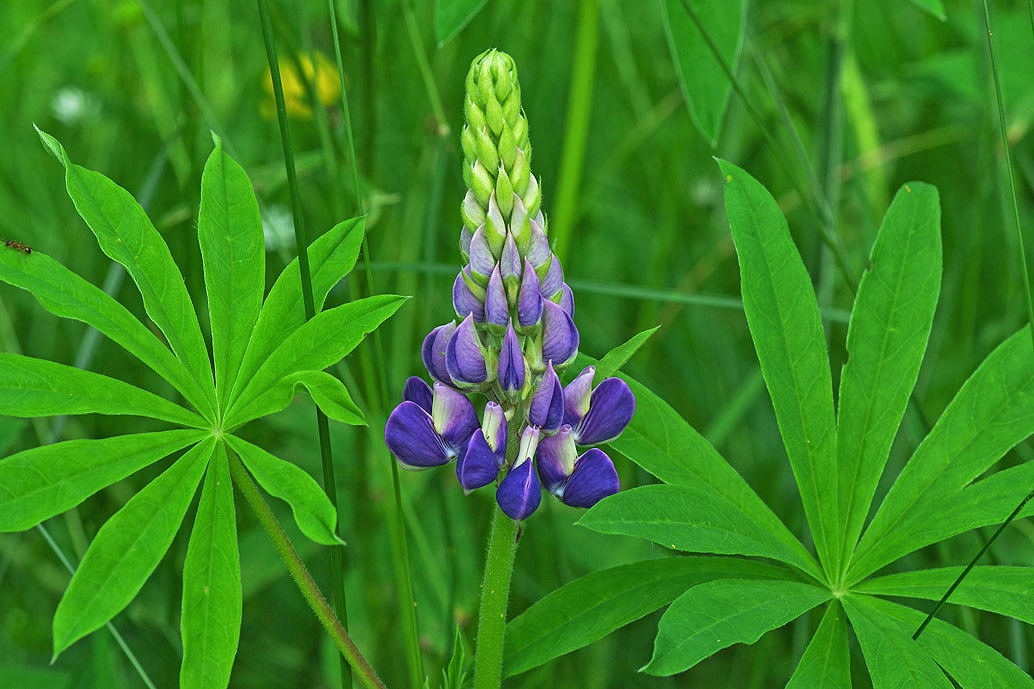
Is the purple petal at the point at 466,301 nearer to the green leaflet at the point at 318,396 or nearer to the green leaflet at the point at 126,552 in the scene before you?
the green leaflet at the point at 318,396

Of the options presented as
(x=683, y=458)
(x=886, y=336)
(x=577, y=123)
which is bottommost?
(x=683, y=458)

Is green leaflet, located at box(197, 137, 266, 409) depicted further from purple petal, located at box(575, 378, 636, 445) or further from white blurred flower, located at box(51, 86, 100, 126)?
white blurred flower, located at box(51, 86, 100, 126)

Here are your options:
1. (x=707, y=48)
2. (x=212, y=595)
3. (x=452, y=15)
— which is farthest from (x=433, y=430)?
(x=707, y=48)

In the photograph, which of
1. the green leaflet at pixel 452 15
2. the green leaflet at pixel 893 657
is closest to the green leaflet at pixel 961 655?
the green leaflet at pixel 893 657

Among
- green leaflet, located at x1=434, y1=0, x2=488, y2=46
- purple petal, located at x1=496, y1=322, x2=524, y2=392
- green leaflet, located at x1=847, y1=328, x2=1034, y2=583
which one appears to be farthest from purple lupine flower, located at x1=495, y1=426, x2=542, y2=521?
green leaflet, located at x1=434, y1=0, x2=488, y2=46

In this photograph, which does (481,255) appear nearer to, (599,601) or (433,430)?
(433,430)
